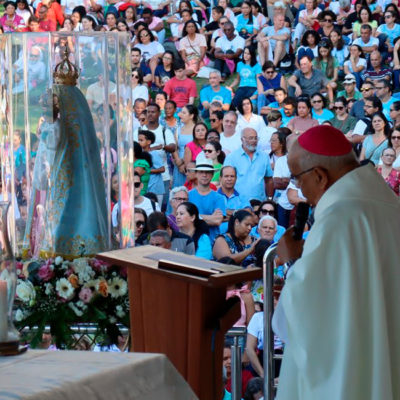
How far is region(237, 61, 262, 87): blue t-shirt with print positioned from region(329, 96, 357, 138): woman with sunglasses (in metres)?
1.52

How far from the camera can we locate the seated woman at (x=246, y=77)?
13859mm

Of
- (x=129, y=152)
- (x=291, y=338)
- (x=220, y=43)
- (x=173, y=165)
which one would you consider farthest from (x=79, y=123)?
(x=220, y=43)

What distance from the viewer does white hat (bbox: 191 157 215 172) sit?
1162cm

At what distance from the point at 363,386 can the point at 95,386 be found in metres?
1.20

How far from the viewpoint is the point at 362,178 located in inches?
128

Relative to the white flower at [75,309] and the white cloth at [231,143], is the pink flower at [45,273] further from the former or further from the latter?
the white cloth at [231,143]

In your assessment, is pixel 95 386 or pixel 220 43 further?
pixel 220 43

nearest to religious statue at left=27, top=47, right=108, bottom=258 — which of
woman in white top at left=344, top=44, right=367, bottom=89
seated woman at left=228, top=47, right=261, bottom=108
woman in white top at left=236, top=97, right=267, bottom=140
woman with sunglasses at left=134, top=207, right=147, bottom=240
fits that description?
woman with sunglasses at left=134, top=207, right=147, bottom=240

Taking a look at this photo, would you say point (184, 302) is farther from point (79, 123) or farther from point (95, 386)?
point (79, 123)

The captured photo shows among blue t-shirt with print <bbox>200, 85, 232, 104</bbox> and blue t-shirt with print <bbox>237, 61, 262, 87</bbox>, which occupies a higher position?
blue t-shirt with print <bbox>237, 61, 262, 87</bbox>

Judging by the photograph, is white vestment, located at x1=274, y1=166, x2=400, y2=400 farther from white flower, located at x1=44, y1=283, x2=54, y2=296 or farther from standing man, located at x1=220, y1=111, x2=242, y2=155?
standing man, located at x1=220, y1=111, x2=242, y2=155

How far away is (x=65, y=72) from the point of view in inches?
198

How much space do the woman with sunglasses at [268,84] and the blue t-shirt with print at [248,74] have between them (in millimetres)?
151

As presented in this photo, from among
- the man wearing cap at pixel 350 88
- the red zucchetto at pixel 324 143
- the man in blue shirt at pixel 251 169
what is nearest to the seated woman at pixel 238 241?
the man in blue shirt at pixel 251 169
